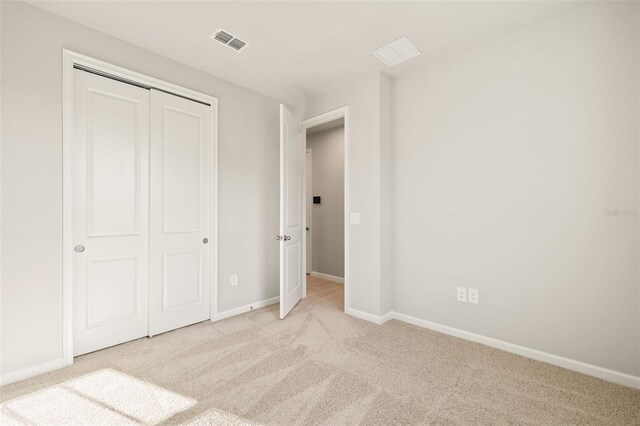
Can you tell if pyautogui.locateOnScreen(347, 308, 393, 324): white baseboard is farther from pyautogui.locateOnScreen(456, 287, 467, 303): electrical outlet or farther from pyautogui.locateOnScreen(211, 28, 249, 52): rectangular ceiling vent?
pyautogui.locateOnScreen(211, 28, 249, 52): rectangular ceiling vent

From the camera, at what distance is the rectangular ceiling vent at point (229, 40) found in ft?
7.75

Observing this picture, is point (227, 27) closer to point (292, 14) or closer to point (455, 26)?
point (292, 14)

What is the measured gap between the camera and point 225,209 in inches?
125

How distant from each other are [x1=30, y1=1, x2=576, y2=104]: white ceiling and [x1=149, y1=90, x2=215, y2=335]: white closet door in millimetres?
549

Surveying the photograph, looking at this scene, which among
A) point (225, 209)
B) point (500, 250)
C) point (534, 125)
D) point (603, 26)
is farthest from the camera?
point (225, 209)

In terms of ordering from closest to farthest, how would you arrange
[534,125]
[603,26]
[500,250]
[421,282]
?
[603,26], [534,125], [500,250], [421,282]

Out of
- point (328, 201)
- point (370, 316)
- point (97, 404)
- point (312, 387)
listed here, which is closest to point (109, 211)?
point (97, 404)

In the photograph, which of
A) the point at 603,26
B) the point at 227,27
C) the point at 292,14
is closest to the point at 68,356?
the point at 227,27

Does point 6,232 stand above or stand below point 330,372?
above

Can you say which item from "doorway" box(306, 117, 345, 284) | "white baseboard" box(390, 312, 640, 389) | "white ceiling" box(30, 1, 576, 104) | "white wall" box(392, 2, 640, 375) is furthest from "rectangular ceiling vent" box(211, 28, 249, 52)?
"white baseboard" box(390, 312, 640, 389)

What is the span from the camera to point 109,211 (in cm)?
241

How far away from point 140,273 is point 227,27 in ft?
7.15

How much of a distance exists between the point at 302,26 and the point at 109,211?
2.14m

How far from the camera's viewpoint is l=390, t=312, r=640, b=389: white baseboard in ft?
6.38
